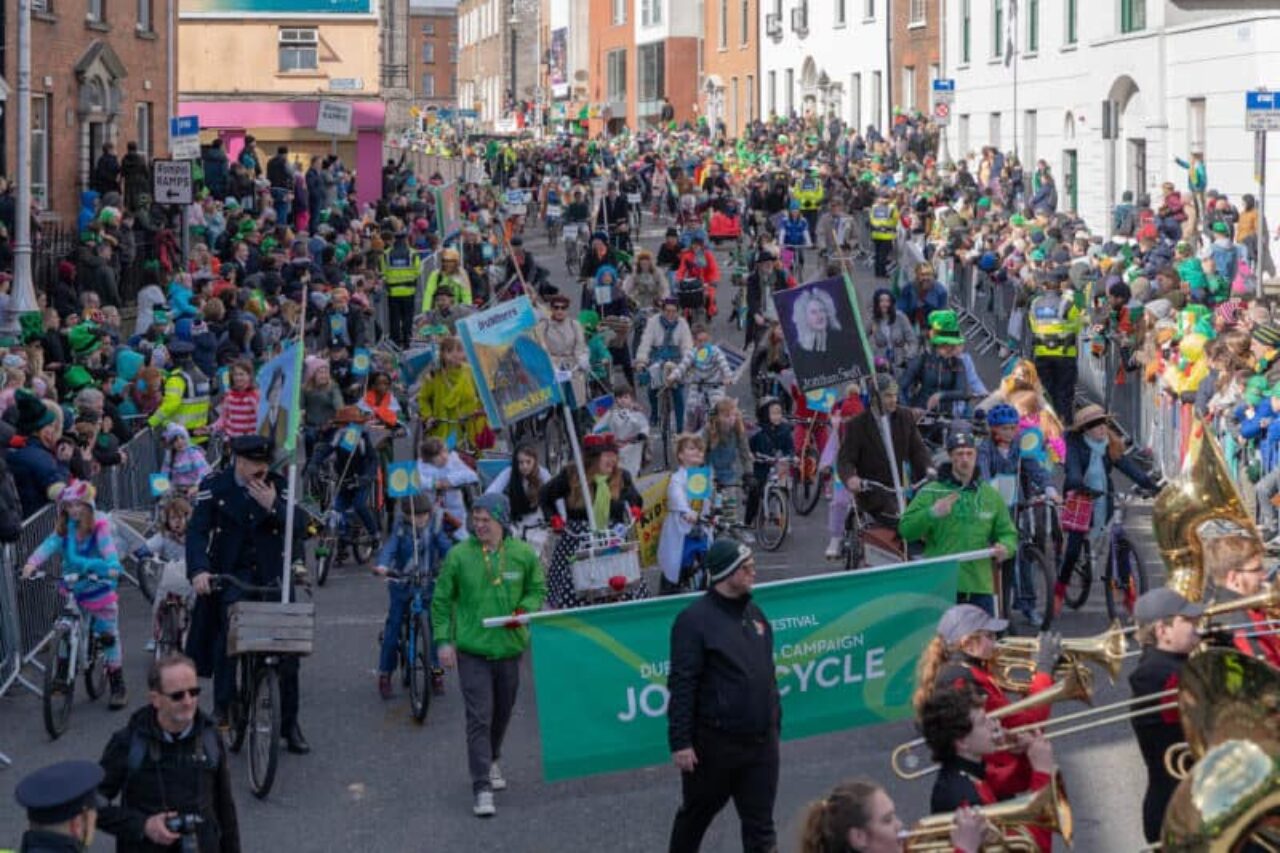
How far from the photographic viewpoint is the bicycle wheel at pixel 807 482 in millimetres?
20953

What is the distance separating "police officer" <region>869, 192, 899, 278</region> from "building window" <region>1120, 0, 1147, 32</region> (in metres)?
5.92

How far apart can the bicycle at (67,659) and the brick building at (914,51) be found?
4661 cm

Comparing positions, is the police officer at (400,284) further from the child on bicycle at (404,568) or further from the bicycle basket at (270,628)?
the bicycle basket at (270,628)

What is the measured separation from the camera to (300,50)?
205 feet

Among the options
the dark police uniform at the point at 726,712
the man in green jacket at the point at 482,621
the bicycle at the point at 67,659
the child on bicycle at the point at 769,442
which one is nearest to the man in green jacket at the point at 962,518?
the man in green jacket at the point at 482,621

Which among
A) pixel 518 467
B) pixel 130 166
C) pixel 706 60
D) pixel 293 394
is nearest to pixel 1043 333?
pixel 518 467

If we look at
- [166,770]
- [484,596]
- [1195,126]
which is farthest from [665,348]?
[1195,126]

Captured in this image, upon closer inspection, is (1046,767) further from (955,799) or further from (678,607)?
(678,607)

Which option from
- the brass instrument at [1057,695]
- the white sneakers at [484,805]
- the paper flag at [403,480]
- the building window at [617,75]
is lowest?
the white sneakers at [484,805]

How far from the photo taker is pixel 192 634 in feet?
41.7

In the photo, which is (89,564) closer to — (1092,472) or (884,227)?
(1092,472)

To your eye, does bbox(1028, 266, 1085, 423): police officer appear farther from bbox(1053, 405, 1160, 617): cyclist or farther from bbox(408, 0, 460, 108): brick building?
bbox(408, 0, 460, 108): brick building

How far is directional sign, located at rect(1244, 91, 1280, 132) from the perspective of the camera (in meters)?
22.7

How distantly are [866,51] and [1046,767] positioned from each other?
193 feet
